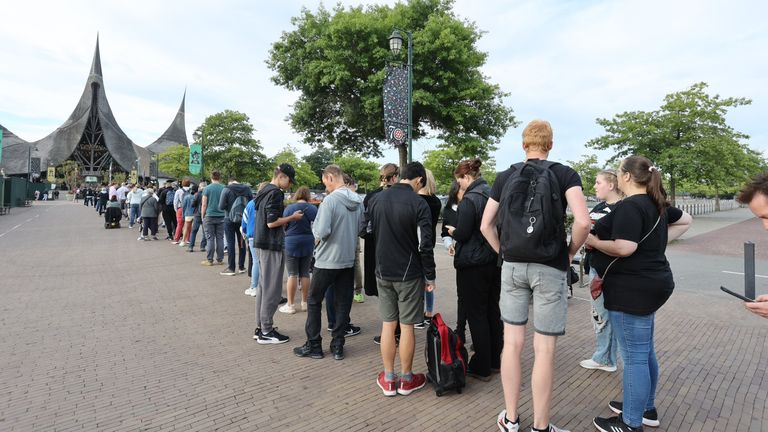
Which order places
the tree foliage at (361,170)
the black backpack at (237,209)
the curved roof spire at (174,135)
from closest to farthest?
the black backpack at (237,209) < the tree foliage at (361,170) < the curved roof spire at (174,135)

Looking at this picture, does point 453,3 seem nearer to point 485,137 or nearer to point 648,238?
point 485,137

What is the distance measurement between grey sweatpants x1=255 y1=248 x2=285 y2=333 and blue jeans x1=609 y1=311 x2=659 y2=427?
10.7ft

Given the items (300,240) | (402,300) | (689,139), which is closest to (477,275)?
(402,300)

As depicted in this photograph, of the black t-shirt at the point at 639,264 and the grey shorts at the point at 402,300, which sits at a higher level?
the black t-shirt at the point at 639,264

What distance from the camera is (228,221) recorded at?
26.1 ft

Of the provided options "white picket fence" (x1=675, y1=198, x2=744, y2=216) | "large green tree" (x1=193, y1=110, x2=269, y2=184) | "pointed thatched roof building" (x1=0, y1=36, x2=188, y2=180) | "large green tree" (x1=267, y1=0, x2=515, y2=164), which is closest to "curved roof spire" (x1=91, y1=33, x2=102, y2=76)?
"pointed thatched roof building" (x1=0, y1=36, x2=188, y2=180)

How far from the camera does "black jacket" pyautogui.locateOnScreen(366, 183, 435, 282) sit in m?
3.29

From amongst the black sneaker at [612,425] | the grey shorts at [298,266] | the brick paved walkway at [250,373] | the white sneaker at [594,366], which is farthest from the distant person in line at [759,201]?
the grey shorts at [298,266]

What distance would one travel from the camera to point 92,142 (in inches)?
3231

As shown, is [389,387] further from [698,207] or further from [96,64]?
[96,64]

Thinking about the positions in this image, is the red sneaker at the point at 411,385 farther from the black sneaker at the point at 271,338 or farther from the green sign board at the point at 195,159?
the green sign board at the point at 195,159

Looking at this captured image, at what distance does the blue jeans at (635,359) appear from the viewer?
2.59m

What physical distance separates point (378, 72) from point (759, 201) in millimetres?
15474

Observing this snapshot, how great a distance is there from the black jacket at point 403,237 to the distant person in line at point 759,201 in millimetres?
1905
